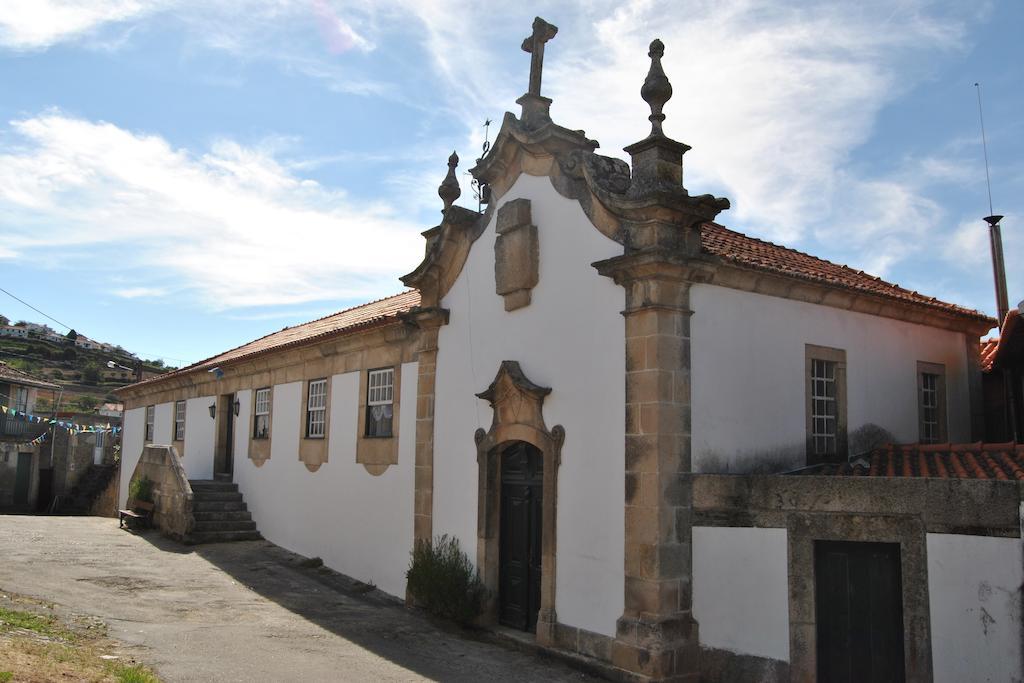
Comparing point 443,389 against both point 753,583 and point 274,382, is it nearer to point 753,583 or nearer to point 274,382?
point 753,583

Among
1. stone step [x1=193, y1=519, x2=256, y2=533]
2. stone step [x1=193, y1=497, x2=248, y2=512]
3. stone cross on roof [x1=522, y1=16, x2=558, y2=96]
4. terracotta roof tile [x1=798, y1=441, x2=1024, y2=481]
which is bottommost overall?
stone step [x1=193, y1=519, x2=256, y2=533]

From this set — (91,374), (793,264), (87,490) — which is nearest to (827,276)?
(793,264)

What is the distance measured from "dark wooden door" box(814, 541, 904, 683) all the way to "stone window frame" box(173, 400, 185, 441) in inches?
692

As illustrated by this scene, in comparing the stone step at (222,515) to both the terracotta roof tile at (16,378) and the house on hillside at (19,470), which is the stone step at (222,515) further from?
the terracotta roof tile at (16,378)

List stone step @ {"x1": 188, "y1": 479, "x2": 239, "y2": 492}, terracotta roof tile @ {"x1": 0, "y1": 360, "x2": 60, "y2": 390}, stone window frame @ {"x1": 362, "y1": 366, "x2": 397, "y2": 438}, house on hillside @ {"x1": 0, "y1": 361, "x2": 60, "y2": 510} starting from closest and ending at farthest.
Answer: stone window frame @ {"x1": 362, "y1": 366, "x2": 397, "y2": 438}, stone step @ {"x1": 188, "y1": 479, "x2": 239, "y2": 492}, house on hillside @ {"x1": 0, "y1": 361, "x2": 60, "y2": 510}, terracotta roof tile @ {"x1": 0, "y1": 360, "x2": 60, "y2": 390}

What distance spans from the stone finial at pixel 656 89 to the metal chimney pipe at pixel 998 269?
8.87 m

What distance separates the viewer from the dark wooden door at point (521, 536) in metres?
9.59

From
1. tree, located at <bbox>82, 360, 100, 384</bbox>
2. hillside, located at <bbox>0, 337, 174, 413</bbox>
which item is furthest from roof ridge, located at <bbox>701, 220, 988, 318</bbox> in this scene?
tree, located at <bbox>82, 360, 100, 384</bbox>

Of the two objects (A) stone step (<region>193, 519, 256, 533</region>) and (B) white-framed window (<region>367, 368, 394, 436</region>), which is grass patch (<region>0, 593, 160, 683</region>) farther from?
(A) stone step (<region>193, 519, 256, 533</region>)

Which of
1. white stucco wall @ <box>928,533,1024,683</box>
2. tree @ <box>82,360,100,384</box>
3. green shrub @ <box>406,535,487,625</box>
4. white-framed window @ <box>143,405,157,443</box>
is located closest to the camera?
white stucco wall @ <box>928,533,1024,683</box>

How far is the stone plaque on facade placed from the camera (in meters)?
9.80

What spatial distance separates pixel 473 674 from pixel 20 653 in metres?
3.85

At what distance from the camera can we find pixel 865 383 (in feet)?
34.0

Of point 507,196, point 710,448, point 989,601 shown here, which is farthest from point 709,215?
point 989,601
